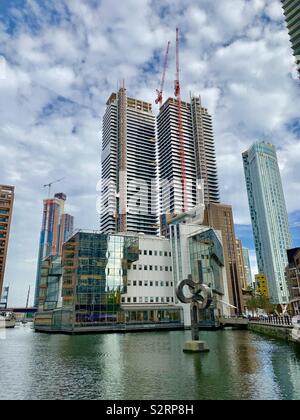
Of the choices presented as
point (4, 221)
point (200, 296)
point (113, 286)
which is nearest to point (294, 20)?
point (113, 286)

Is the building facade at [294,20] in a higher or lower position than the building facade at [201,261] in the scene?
higher

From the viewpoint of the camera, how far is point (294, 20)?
130 meters

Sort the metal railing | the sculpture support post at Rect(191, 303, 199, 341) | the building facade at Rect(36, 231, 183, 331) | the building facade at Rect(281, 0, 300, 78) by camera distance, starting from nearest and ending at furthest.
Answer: the sculpture support post at Rect(191, 303, 199, 341)
the metal railing
the building facade at Rect(36, 231, 183, 331)
the building facade at Rect(281, 0, 300, 78)

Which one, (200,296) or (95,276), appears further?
(95,276)

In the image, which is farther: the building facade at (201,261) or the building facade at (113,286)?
the building facade at (201,261)

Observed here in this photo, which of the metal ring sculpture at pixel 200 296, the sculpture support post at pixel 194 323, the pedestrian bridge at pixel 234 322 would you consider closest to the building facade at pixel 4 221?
the pedestrian bridge at pixel 234 322

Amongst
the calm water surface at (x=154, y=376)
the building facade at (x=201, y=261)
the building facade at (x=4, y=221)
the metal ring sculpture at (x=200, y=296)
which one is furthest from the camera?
the building facade at (x=4, y=221)

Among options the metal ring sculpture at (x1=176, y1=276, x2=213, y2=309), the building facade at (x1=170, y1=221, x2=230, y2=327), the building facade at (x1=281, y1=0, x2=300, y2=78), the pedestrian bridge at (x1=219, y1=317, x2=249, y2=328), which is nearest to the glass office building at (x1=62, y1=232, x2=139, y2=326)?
the building facade at (x1=170, y1=221, x2=230, y2=327)

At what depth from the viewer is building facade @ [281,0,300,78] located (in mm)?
128000

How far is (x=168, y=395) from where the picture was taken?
65.9 ft

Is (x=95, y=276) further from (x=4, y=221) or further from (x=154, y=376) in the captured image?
(x=4, y=221)

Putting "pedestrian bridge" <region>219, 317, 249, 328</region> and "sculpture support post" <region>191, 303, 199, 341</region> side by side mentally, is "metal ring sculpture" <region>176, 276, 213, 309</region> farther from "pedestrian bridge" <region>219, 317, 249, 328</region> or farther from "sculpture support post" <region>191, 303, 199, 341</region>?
"pedestrian bridge" <region>219, 317, 249, 328</region>

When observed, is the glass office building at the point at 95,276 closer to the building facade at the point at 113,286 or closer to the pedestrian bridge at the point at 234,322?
the building facade at the point at 113,286

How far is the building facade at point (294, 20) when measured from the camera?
420ft
